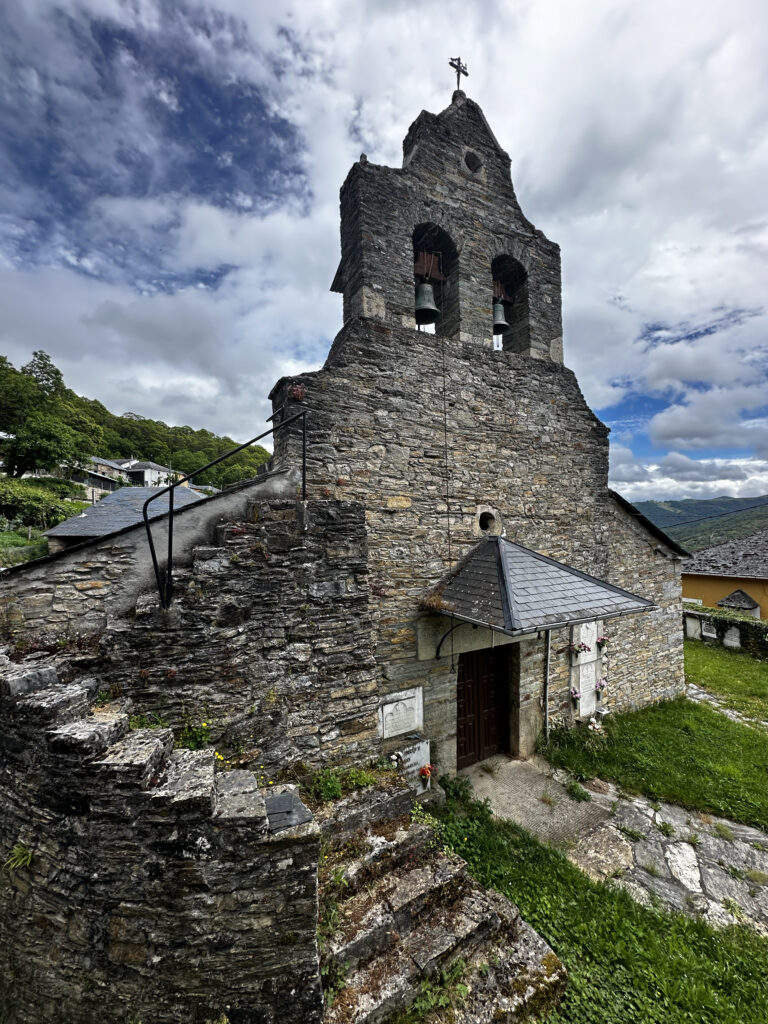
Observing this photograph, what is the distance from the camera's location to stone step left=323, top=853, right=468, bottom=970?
9.19ft

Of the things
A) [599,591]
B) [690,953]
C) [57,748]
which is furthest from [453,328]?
[690,953]

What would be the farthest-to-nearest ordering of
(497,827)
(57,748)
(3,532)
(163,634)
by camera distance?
(3,532)
(497,827)
(163,634)
(57,748)

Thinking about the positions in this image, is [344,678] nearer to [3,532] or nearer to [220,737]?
[220,737]

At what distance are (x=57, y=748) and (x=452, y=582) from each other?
4.40m

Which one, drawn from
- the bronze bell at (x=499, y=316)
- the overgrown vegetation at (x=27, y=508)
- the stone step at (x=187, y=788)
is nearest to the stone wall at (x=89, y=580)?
the stone step at (x=187, y=788)

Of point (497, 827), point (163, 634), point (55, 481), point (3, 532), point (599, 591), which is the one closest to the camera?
point (163, 634)

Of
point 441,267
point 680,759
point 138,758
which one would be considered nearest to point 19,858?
point 138,758

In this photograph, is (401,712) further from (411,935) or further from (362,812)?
(411,935)

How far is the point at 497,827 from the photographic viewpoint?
482 centimetres

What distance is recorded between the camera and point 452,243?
20.5 ft

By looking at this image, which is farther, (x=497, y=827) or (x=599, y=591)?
(x=599, y=591)

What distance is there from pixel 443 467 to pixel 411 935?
16.1 ft

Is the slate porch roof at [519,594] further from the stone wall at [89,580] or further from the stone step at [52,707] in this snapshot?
the stone step at [52,707]

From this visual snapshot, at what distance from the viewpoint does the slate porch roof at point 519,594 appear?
14.6 feet
